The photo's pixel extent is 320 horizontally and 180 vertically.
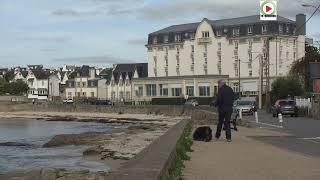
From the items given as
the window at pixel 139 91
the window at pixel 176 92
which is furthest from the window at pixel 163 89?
the window at pixel 139 91

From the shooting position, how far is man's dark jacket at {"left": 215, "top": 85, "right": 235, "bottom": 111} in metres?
20.7

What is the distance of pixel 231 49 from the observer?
12800 cm

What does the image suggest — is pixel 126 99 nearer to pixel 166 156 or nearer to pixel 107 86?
pixel 107 86

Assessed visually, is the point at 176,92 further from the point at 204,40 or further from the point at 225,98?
the point at 225,98

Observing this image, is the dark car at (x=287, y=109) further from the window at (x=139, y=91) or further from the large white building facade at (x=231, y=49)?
the window at (x=139, y=91)

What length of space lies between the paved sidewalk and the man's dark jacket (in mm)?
1671

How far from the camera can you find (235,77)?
125125 mm

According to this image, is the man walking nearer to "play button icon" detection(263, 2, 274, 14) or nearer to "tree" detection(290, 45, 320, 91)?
"play button icon" detection(263, 2, 274, 14)

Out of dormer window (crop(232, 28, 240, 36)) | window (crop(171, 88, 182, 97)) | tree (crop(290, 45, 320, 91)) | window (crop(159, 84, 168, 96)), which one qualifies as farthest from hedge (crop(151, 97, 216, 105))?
tree (crop(290, 45, 320, 91))

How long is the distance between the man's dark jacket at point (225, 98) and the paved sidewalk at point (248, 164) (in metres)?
1.67

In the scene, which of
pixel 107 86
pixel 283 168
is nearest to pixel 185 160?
pixel 283 168

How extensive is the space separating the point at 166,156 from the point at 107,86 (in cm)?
14378

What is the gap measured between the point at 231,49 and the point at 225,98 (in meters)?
108

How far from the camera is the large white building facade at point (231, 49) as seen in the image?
122562mm
